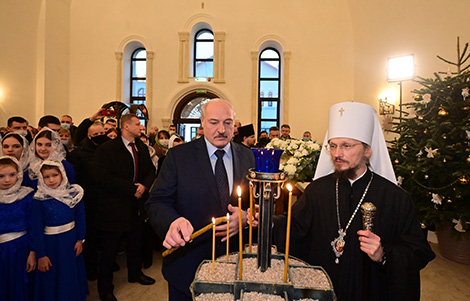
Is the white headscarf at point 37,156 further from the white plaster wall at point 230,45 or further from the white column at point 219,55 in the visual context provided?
the white column at point 219,55

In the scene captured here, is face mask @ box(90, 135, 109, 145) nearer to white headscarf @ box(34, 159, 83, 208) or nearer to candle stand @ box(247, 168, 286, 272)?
white headscarf @ box(34, 159, 83, 208)

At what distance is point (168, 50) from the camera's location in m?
10.9

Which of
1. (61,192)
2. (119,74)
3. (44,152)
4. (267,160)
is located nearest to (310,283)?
(267,160)

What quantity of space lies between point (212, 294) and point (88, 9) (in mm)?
12868

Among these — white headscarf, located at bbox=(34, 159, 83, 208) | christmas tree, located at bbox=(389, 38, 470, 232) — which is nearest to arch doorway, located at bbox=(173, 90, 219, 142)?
christmas tree, located at bbox=(389, 38, 470, 232)

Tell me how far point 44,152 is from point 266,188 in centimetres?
266

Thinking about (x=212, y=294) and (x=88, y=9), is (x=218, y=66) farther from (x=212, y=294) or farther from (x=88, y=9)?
(x=212, y=294)

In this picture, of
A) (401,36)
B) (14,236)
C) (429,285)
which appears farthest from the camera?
(401,36)

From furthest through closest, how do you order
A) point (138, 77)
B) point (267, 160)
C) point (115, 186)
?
point (138, 77)
point (115, 186)
point (267, 160)

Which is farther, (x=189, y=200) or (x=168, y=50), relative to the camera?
(x=168, y=50)

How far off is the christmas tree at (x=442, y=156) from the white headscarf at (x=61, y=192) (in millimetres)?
4402

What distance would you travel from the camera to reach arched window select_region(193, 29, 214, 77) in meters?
11.3

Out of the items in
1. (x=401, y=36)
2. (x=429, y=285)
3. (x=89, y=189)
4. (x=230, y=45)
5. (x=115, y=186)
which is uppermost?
(x=230, y=45)

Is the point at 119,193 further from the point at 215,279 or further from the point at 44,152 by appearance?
the point at 215,279
